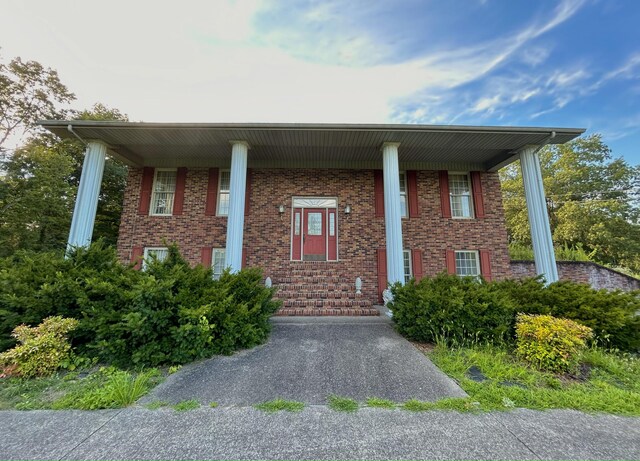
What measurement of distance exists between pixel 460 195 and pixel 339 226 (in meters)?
4.49

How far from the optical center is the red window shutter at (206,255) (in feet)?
26.3

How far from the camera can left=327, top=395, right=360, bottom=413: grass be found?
2.33 m

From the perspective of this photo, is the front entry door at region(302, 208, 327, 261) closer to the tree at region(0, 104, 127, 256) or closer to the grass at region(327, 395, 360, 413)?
the grass at region(327, 395, 360, 413)

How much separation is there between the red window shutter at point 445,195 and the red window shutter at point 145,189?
32.8 ft

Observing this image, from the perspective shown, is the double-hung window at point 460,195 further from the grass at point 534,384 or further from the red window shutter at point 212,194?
the red window shutter at point 212,194

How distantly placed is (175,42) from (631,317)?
37.3 feet

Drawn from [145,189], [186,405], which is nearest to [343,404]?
[186,405]

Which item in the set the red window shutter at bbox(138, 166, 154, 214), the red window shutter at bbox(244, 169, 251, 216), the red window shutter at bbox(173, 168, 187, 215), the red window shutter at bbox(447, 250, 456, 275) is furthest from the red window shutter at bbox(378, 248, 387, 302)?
the red window shutter at bbox(138, 166, 154, 214)

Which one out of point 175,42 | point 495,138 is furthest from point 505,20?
point 175,42

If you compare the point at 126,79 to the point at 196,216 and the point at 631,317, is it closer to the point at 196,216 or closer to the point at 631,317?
the point at 196,216

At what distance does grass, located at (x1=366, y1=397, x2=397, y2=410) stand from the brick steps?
360 cm

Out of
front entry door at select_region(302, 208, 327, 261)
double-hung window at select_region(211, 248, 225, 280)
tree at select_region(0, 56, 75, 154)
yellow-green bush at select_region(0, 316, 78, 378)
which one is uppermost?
tree at select_region(0, 56, 75, 154)

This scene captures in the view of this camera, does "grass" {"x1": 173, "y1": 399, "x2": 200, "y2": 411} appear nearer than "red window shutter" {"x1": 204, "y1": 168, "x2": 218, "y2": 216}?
Yes

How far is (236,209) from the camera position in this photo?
6465 mm
